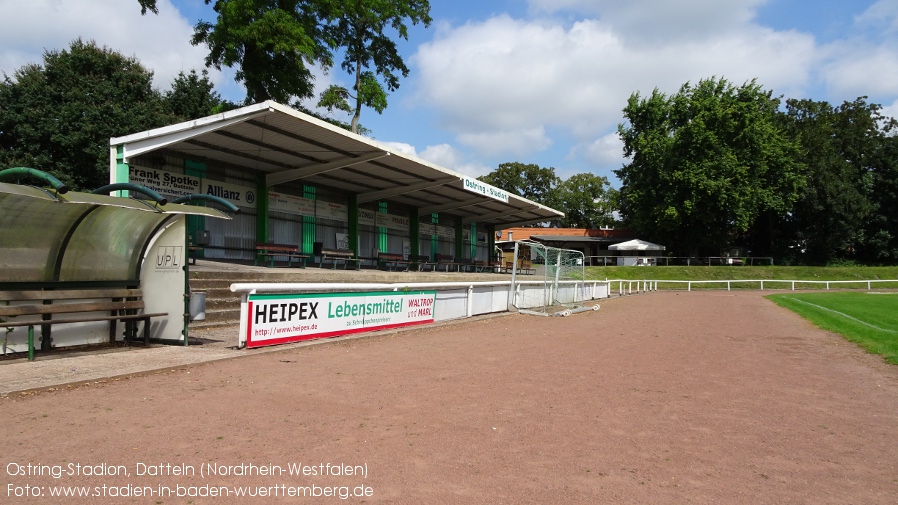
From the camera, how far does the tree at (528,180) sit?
270 feet

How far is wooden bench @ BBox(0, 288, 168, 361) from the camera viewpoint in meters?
7.82

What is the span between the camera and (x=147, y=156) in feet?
60.5

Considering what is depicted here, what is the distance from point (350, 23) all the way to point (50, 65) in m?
16.1

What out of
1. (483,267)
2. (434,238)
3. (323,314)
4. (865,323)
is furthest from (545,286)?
(483,267)

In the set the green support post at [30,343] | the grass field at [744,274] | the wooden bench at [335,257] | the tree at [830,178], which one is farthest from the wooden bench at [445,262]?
the tree at [830,178]

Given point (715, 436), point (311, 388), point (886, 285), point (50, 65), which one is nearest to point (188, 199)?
point (311, 388)

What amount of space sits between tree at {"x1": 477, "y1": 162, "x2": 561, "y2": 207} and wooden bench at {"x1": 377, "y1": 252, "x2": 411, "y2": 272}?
53.6 m

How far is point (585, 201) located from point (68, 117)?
6404 centimetres

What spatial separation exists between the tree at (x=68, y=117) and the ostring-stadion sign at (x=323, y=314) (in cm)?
2227

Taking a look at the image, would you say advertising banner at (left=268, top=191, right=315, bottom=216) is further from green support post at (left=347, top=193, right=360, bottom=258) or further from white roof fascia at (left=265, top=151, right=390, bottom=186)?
green support post at (left=347, top=193, right=360, bottom=258)

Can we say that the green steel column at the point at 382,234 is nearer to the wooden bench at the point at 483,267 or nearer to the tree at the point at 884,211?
the wooden bench at the point at 483,267

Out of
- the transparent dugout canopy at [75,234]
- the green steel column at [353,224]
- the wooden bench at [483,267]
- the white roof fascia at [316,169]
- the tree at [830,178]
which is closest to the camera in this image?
the transparent dugout canopy at [75,234]

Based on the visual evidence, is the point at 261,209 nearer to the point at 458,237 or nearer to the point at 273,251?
the point at 273,251

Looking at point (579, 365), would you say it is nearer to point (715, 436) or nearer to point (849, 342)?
point (715, 436)
